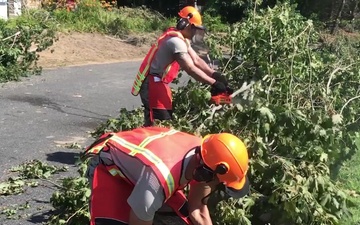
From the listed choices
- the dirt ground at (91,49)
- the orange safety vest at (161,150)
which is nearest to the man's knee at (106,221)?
the orange safety vest at (161,150)

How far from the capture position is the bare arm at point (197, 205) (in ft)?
11.4

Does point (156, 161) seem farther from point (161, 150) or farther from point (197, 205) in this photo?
point (197, 205)

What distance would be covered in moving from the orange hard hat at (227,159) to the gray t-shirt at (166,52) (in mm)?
2500

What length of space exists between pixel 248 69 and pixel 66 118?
323cm

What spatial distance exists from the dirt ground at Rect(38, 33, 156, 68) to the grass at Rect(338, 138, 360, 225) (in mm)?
8731

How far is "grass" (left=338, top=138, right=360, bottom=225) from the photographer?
217 inches

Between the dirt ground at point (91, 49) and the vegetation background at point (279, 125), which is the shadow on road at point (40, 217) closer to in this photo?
the vegetation background at point (279, 125)

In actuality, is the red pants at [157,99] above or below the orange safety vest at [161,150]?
below

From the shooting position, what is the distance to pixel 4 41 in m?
12.3

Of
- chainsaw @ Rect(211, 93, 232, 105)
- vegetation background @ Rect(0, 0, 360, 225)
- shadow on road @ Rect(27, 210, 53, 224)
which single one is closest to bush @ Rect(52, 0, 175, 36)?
vegetation background @ Rect(0, 0, 360, 225)

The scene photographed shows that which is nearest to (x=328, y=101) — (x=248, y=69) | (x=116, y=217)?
(x=248, y=69)

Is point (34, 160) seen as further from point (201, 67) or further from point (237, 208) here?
point (237, 208)

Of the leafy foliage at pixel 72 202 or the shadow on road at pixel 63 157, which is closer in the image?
the leafy foliage at pixel 72 202

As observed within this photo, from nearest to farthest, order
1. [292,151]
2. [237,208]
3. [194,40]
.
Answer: [237,208] → [292,151] → [194,40]
